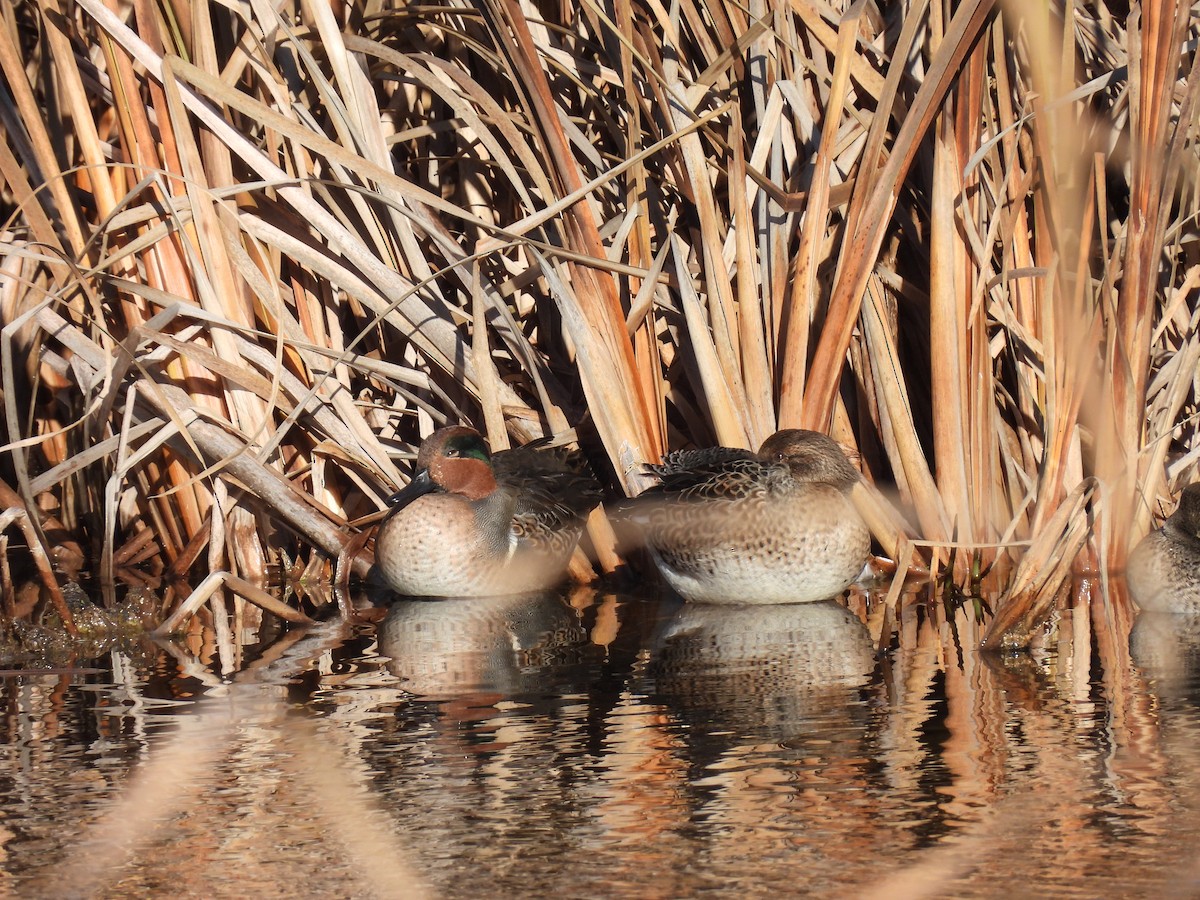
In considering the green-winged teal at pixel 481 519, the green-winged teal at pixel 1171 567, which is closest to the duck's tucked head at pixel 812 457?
the green-winged teal at pixel 481 519

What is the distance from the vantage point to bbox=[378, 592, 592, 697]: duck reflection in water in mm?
4168

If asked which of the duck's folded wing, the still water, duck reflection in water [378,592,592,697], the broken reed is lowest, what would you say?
the still water

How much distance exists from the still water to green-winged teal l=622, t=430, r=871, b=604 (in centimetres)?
49

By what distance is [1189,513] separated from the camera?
191 inches

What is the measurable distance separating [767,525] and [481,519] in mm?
1147

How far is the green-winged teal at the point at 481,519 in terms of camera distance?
5559 millimetres

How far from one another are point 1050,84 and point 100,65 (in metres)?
3.67

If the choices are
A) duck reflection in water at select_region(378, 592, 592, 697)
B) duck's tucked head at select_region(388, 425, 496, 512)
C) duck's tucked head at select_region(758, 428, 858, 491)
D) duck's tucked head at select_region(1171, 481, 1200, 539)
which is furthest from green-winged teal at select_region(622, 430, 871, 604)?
duck's tucked head at select_region(1171, 481, 1200, 539)

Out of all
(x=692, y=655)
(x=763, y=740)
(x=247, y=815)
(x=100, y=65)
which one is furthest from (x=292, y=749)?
(x=100, y=65)

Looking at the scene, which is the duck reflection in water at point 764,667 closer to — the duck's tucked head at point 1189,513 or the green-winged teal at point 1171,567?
the green-winged teal at point 1171,567

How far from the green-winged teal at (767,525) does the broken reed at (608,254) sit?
0.22 metres

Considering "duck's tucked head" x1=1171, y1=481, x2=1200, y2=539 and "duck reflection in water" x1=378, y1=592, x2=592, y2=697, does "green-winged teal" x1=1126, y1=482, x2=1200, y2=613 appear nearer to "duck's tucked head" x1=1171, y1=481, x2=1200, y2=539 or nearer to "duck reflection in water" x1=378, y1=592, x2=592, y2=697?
"duck's tucked head" x1=1171, y1=481, x2=1200, y2=539

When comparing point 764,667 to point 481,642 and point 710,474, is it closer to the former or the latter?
point 481,642

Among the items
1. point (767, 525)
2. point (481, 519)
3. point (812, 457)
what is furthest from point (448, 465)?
point (812, 457)
